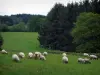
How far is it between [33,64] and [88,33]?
40434mm

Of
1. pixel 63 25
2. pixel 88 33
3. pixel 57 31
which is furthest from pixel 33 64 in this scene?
pixel 63 25

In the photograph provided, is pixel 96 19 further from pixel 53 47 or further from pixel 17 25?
pixel 17 25

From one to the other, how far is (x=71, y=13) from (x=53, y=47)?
1334 centimetres

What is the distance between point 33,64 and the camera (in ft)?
75.0

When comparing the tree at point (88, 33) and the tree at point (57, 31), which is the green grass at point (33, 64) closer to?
the tree at point (57, 31)

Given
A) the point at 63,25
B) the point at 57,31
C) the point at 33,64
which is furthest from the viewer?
the point at 63,25

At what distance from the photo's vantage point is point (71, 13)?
9119 centimetres

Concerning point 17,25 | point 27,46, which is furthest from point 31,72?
point 17,25

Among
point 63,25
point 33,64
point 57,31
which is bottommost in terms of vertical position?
point 57,31

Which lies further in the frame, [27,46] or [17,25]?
[17,25]

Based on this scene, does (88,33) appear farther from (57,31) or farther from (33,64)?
(33,64)

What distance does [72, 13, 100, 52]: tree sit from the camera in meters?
61.7

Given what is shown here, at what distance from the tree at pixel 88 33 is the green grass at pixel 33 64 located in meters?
13.0

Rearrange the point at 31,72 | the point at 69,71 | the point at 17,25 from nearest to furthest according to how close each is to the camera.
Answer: the point at 31,72 < the point at 69,71 < the point at 17,25
